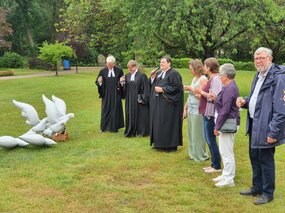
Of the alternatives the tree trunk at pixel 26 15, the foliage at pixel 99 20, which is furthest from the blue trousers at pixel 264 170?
the tree trunk at pixel 26 15

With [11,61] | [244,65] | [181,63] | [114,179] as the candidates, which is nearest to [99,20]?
[114,179]

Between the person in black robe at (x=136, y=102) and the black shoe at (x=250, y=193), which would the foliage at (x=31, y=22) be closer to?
the person in black robe at (x=136, y=102)

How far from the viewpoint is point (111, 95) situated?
1084 cm

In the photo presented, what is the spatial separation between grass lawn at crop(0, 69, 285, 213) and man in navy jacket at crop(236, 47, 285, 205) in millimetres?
554

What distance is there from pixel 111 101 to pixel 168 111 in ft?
8.95

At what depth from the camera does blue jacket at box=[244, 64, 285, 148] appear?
17.0 feet

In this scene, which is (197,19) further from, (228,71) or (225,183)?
(225,183)

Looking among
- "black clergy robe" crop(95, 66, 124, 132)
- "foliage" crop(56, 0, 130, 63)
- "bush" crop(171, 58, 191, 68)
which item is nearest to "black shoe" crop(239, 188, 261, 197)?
"black clergy robe" crop(95, 66, 124, 132)

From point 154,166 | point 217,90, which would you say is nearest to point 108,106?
point 154,166

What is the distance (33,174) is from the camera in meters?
7.12

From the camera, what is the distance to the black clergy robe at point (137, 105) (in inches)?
394

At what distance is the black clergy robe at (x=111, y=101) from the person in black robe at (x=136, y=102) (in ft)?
1.78

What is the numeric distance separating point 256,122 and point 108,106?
5.93 m

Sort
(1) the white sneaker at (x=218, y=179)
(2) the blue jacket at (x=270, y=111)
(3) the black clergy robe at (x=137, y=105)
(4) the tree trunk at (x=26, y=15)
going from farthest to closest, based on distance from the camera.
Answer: (4) the tree trunk at (x=26, y=15), (3) the black clergy robe at (x=137, y=105), (1) the white sneaker at (x=218, y=179), (2) the blue jacket at (x=270, y=111)
